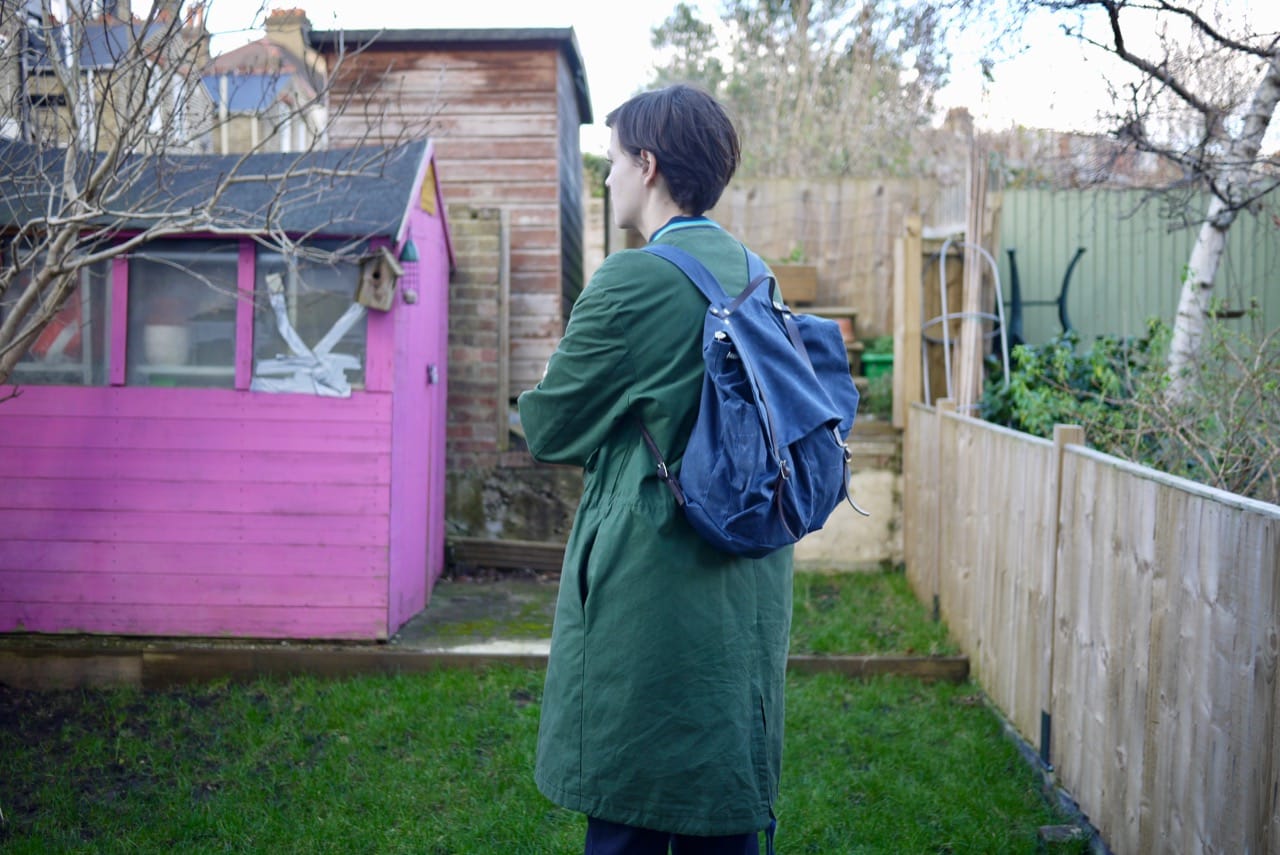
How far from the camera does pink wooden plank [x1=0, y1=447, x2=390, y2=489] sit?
6.06 meters

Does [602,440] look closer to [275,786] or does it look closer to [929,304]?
[275,786]

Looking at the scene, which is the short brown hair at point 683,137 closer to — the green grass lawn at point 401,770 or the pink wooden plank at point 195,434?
the green grass lawn at point 401,770

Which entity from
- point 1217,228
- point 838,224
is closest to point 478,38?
point 838,224

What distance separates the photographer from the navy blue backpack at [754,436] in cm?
209

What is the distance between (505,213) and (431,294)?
1.55 metres

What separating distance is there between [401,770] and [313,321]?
254cm

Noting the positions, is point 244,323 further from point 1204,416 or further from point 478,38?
point 1204,416

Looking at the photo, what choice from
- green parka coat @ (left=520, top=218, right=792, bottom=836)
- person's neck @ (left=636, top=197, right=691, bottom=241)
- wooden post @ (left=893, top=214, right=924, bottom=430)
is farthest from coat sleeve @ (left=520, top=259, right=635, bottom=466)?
wooden post @ (left=893, top=214, right=924, bottom=430)

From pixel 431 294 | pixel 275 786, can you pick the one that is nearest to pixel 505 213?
pixel 431 294

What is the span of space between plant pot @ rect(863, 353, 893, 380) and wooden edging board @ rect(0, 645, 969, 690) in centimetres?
349

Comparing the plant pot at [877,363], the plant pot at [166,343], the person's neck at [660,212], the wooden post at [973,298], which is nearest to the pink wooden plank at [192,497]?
the plant pot at [166,343]

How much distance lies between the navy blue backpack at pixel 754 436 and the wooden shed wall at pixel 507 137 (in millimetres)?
7111

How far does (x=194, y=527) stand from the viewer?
20.1 feet

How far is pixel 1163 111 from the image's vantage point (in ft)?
18.7
